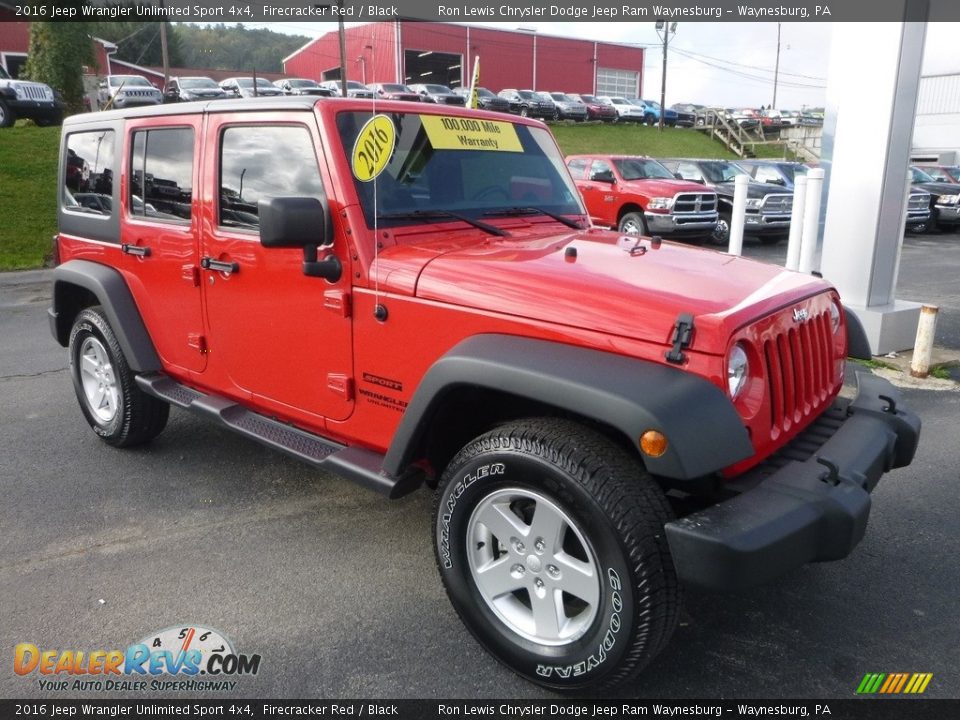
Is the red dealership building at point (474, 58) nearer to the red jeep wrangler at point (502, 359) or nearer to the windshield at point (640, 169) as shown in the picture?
the windshield at point (640, 169)

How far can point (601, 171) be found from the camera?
47.4ft

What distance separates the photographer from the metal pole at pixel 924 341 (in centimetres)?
602

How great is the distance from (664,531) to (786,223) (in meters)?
14.2

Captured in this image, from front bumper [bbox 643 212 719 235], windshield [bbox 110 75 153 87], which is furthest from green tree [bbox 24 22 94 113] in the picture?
front bumper [bbox 643 212 719 235]

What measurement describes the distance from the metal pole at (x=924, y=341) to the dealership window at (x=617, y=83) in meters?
51.9

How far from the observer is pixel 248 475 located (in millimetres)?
4281

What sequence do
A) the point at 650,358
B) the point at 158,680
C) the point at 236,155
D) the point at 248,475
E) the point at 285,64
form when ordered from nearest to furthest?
the point at 650,358 < the point at 158,680 < the point at 236,155 < the point at 248,475 < the point at 285,64

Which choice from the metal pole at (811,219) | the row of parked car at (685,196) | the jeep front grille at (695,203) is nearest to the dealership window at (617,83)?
the row of parked car at (685,196)

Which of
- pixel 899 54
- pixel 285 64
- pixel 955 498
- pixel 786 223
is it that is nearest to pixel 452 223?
pixel 955 498

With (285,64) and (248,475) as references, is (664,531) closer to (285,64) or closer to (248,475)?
(248,475)

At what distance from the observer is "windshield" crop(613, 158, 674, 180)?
47.3ft

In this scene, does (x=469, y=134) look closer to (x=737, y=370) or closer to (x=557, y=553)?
(x=737, y=370)

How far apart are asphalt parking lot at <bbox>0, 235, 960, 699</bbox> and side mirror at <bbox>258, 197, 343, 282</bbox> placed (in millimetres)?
1329

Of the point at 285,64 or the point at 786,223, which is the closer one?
the point at 786,223
